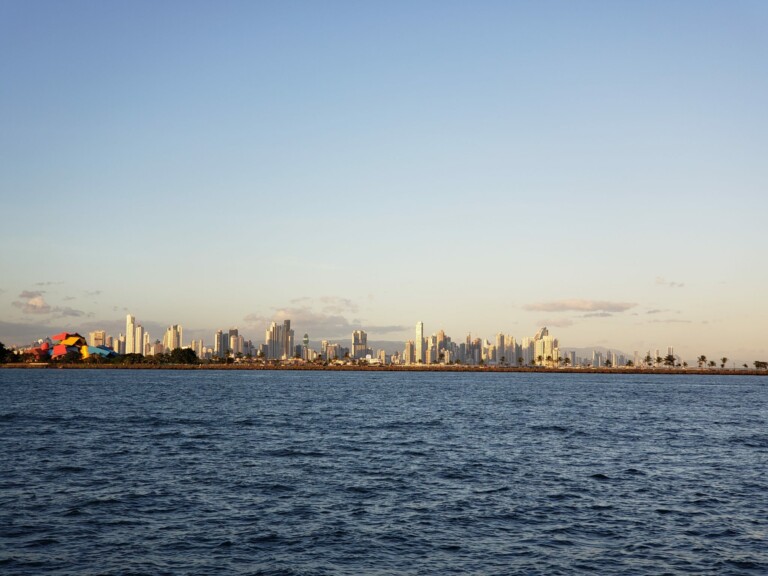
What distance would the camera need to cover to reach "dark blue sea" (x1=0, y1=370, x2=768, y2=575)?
85.0 ft

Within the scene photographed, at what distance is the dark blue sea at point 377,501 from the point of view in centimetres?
2592

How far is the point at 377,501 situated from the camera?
35406 millimetres

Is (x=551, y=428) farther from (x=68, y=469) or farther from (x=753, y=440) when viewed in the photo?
(x=68, y=469)

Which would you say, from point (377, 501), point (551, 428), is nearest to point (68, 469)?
point (377, 501)

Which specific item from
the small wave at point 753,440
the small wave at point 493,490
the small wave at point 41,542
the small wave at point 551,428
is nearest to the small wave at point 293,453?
the small wave at point 493,490

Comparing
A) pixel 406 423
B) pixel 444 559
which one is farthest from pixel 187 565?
pixel 406 423

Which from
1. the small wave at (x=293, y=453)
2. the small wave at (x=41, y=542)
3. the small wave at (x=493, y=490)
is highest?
the small wave at (x=41, y=542)

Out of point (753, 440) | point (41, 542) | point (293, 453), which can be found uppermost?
point (41, 542)

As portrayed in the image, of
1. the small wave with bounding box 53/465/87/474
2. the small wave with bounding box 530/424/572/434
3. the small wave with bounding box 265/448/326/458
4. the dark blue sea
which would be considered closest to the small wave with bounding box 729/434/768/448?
the dark blue sea

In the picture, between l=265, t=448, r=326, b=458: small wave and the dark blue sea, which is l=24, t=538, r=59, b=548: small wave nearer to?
the dark blue sea

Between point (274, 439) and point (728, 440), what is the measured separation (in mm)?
41058

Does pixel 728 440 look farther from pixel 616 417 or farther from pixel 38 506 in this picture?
pixel 38 506

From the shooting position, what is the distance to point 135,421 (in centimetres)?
7669

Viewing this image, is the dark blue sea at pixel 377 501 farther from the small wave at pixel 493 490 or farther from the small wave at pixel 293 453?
the small wave at pixel 293 453
